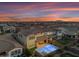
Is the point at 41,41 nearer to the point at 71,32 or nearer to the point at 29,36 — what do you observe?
the point at 29,36

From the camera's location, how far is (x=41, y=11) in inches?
91.7

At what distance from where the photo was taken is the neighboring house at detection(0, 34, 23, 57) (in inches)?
90.9

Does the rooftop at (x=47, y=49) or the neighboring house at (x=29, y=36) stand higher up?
the neighboring house at (x=29, y=36)

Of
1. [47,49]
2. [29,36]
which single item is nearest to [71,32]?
[47,49]

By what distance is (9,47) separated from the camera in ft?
7.55

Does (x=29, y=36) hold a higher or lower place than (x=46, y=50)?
higher

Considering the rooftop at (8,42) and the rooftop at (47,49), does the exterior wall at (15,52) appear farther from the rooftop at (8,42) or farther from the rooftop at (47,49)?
the rooftop at (47,49)

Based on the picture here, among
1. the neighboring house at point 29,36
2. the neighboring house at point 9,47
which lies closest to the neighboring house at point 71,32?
the neighboring house at point 29,36

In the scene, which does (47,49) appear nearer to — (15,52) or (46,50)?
(46,50)

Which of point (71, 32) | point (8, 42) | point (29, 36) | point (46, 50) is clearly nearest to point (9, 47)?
point (8, 42)

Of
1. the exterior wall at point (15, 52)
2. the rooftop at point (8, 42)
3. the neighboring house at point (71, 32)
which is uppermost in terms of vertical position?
the neighboring house at point (71, 32)

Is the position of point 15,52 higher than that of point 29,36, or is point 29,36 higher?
point 29,36

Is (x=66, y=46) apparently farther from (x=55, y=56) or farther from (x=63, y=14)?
(x=63, y=14)

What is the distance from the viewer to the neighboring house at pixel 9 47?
231 centimetres
